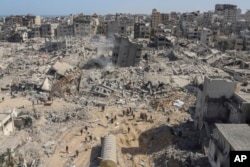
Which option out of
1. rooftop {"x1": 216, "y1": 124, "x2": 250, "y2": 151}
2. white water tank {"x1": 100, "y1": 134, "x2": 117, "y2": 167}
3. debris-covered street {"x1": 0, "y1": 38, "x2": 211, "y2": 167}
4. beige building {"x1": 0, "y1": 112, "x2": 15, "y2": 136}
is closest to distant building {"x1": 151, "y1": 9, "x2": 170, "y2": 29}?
debris-covered street {"x1": 0, "y1": 38, "x2": 211, "y2": 167}

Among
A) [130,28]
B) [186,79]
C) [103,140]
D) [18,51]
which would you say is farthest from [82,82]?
[130,28]

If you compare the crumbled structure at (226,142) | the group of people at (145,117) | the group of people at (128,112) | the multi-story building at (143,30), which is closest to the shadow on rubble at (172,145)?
the crumbled structure at (226,142)

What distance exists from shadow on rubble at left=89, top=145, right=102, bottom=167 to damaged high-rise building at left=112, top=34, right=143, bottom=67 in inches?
875

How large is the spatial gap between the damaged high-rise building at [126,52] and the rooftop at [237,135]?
26.3m

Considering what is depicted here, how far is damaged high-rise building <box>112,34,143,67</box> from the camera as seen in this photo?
Result: 42.2 meters

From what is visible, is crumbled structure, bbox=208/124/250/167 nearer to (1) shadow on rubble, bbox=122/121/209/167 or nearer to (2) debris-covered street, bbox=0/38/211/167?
(1) shadow on rubble, bbox=122/121/209/167

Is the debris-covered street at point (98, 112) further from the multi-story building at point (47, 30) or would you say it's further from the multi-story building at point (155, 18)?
the multi-story building at point (155, 18)

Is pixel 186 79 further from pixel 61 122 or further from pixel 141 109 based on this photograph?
pixel 61 122

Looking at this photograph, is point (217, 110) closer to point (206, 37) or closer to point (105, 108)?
point (105, 108)

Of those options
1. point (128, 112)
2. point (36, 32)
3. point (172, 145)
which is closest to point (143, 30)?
point (36, 32)

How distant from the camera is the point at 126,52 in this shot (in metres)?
42.8

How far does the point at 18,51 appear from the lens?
209 feet

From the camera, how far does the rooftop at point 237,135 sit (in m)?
14.8

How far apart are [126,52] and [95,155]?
24.0 metres
